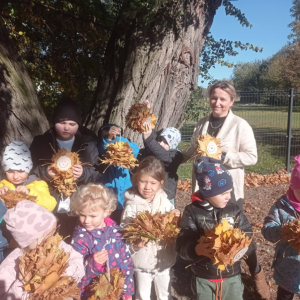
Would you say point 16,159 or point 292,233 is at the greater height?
point 16,159

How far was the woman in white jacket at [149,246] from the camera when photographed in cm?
283

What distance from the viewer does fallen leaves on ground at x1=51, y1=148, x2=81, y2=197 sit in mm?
2924

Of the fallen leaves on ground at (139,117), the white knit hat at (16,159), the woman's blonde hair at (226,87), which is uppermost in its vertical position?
the woman's blonde hair at (226,87)

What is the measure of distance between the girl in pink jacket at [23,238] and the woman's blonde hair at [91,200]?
0.29 m

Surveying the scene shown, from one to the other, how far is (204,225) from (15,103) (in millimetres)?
2713

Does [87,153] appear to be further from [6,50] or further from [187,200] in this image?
[187,200]

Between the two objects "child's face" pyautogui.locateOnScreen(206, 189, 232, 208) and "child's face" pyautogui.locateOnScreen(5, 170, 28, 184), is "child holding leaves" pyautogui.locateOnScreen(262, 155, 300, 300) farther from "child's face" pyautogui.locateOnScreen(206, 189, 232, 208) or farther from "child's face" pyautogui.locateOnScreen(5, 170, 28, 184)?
"child's face" pyautogui.locateOnScreen(5, 170, 28, 184)

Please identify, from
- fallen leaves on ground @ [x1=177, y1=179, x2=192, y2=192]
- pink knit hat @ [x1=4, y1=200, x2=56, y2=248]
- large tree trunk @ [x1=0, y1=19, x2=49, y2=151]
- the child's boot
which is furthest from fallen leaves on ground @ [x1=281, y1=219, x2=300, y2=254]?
fallen leaves on ground @ [x1=177, y1=179, x2=192, y2=192]

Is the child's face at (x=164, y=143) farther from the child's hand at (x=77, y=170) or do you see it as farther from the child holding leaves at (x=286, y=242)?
the child holding leaves at (x=286, y=242)

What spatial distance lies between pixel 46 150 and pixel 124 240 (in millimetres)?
1338

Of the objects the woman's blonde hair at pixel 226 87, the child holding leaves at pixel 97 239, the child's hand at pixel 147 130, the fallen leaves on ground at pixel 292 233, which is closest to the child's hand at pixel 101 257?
the child holding leaves at pixel 97 239

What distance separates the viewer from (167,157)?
10.6 ft

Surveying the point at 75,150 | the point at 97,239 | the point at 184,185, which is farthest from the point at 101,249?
the point at 184,185

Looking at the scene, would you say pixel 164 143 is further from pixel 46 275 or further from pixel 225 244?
pixel 46 275
